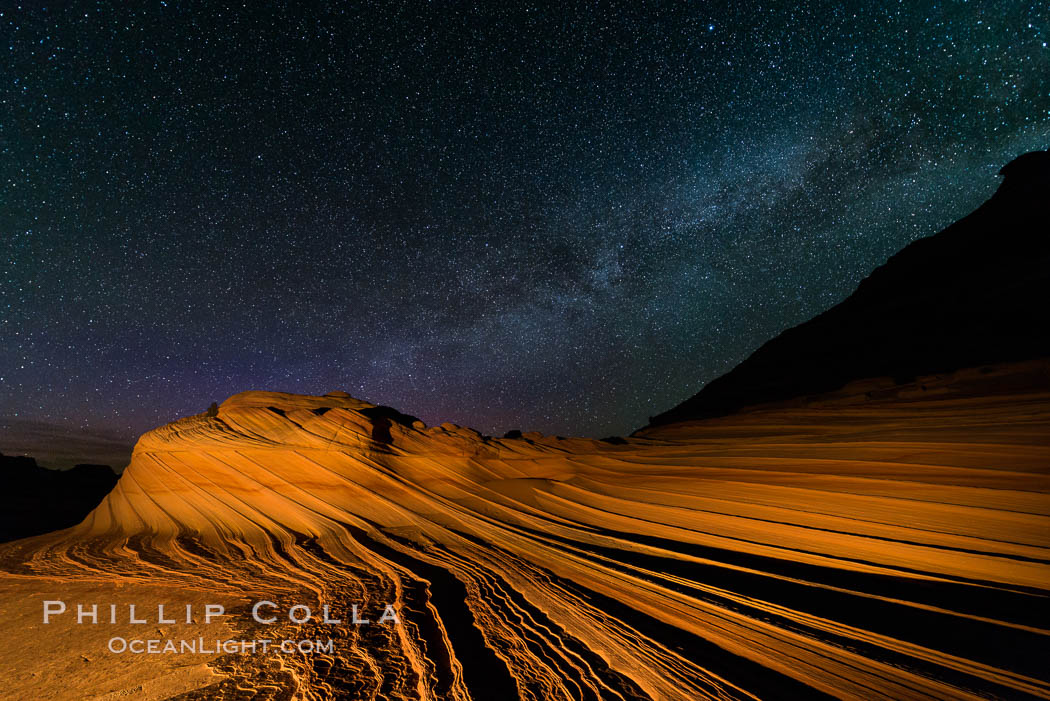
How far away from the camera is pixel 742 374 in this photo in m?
16.1

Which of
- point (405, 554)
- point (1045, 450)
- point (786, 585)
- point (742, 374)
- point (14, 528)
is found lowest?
point (14, 528)

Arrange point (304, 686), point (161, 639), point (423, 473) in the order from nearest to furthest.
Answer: point (304, 686)
point (161, 639)
point (423, 473)

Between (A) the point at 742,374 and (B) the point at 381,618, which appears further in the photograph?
(A) the point at 742,374

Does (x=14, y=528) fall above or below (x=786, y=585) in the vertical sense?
below

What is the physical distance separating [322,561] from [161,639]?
2.60 metres

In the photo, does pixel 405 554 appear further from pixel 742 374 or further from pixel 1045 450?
pixel 742 374

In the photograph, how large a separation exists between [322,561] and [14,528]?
16464 millimetres

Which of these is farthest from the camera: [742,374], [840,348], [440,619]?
[742,374]

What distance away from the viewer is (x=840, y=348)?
12086mm

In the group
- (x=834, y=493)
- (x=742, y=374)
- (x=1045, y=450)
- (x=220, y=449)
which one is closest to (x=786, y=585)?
(x=834, y=493)

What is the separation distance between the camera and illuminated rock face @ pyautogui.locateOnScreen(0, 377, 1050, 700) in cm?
273

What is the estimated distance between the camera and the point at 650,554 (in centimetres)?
520

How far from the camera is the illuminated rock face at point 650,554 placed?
273cm

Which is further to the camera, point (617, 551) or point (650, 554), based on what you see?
point (617, 551)
